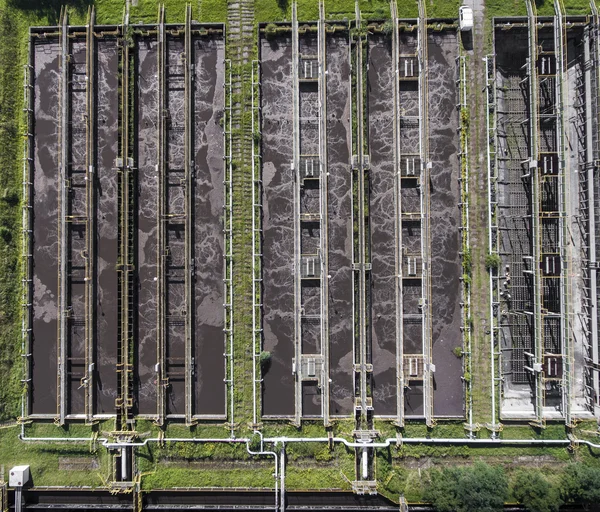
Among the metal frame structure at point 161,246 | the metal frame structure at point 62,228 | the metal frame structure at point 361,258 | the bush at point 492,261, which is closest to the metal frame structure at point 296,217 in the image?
the metal frame structure at point 361,258

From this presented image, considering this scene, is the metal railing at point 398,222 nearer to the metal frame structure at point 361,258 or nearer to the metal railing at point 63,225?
the metal frame structure at point 361,258

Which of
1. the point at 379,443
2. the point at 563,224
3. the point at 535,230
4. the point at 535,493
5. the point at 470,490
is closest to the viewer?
the point at 470,490

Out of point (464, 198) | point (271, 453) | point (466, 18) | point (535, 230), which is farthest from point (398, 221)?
point (271, 453)

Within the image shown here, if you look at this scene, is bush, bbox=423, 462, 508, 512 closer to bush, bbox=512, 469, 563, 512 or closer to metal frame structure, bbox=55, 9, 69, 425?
bush, bbox=512, 469, 563, 512

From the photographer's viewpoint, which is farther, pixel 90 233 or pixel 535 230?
pixel 90 233

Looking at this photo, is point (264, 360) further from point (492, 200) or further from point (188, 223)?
point (492, 200)

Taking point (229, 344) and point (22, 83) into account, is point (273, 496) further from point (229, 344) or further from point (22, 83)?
point (22, 83)
